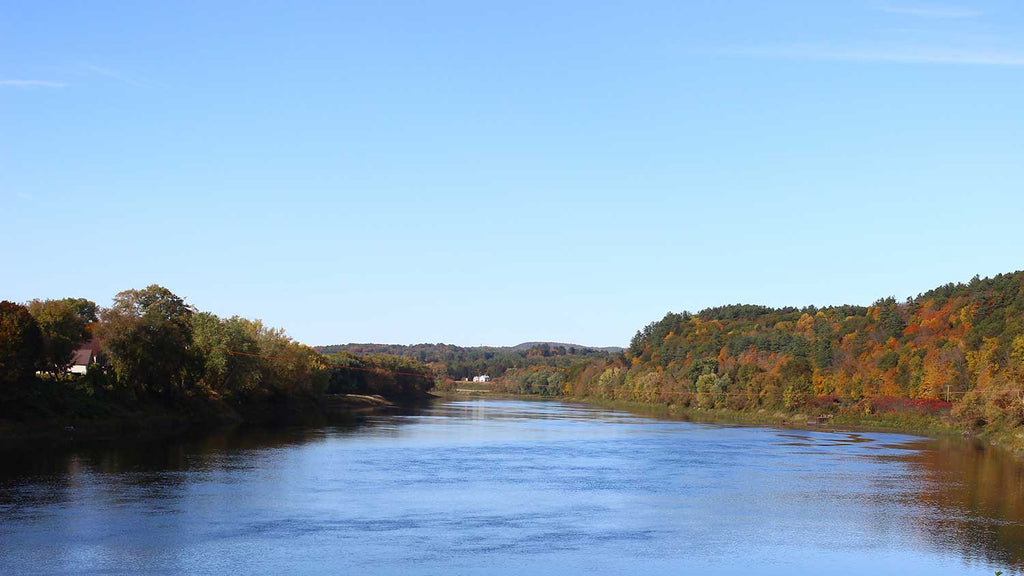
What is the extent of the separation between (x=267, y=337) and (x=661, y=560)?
75.9 m

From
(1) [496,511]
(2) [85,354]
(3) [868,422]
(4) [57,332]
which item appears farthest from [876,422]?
(2) [85,354]

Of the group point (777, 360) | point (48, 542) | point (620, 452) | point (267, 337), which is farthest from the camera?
point (777, 360)

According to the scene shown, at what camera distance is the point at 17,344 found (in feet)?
177

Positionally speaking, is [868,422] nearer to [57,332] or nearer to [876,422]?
[876,422]

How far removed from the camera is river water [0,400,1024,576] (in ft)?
85.5

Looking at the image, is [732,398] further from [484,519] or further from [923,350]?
[484,519]

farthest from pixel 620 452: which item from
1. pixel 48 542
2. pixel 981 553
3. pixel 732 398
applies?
pixel 732 398

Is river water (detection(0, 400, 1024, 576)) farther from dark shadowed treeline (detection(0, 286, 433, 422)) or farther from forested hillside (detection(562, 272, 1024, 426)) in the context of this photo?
forested hillside (detection(562, 272, 1024, 426))

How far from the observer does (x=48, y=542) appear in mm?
25953

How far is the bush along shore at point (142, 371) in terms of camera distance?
55.3m

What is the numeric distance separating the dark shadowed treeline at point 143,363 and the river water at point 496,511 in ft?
26.6

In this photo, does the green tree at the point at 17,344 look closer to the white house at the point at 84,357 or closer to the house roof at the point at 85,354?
the white house at the point at 84,357

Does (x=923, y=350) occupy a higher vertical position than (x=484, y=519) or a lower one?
higher

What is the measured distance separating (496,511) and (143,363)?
4080 centimetres
